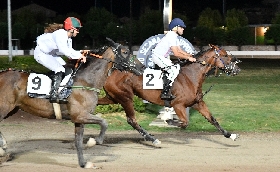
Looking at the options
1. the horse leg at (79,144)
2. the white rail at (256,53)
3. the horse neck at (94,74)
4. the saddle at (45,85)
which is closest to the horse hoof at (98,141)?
the horse leg at (79,144)

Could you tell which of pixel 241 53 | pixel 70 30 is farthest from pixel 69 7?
pixel 70 30

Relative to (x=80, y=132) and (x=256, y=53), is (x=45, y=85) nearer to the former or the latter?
(x=80, y=132)

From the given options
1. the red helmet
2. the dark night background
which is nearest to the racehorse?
the red helmet

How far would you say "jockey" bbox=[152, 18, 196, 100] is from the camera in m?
10.8

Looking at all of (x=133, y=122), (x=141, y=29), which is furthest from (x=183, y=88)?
(x=141, y=29)

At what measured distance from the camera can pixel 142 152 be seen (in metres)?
10.3

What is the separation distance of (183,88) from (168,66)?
47cm

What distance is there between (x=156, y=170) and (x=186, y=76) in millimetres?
2786

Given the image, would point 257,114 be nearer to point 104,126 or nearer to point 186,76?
A: point 186,76

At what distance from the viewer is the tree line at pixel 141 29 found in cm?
5191

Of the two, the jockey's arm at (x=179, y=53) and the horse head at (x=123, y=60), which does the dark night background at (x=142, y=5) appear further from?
the horse head at (x=123, y=60)

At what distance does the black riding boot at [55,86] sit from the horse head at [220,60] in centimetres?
309

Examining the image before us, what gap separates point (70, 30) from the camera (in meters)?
9.11

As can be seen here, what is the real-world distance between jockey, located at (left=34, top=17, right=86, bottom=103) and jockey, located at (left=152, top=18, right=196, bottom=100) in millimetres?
2169
